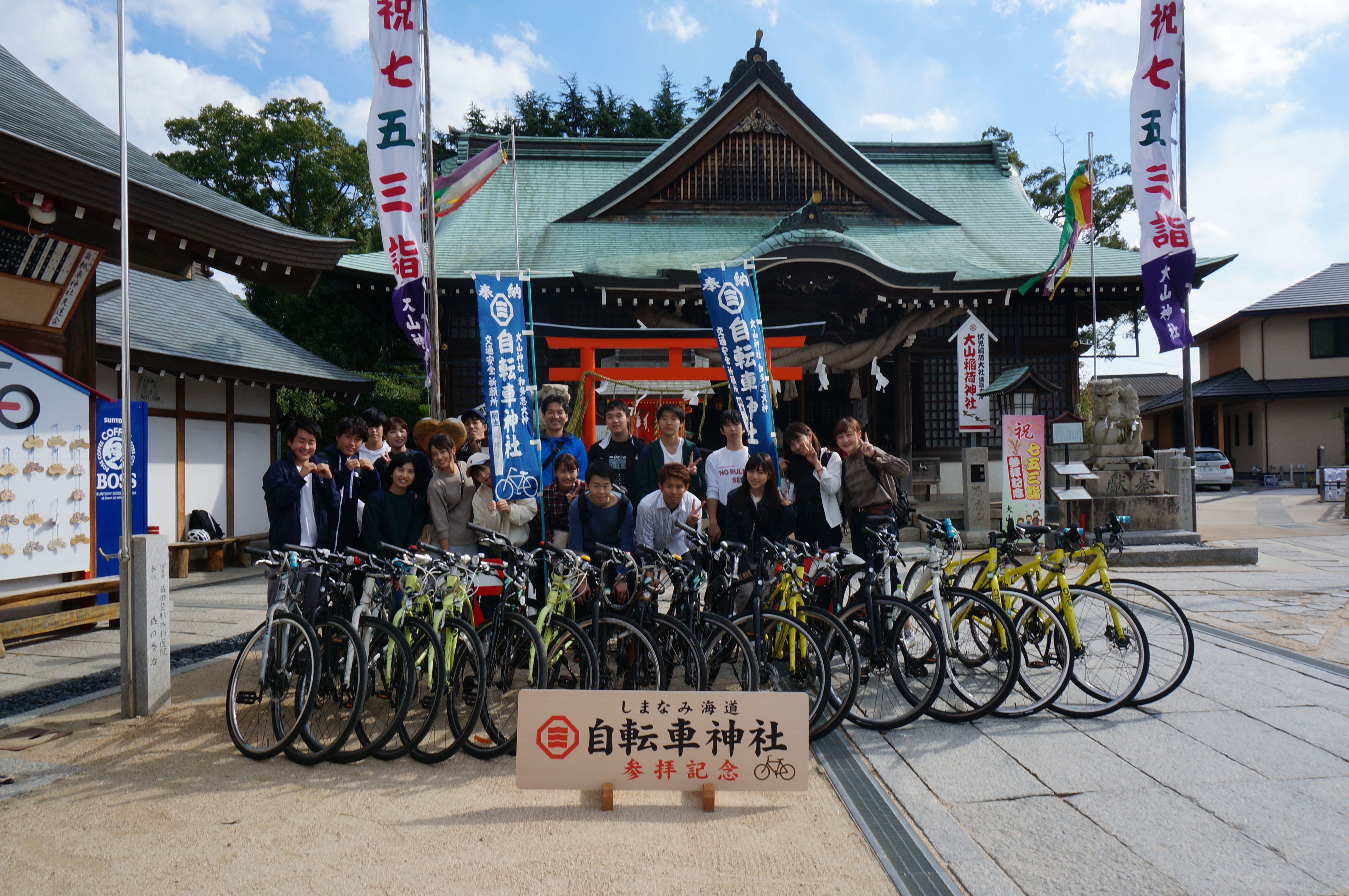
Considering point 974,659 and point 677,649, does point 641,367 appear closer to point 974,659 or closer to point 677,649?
point 974,659

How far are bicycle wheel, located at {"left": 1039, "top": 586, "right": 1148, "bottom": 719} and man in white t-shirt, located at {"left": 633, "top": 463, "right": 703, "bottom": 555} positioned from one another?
237 centimetres

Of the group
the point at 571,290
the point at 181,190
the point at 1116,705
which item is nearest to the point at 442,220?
the point at 571,290

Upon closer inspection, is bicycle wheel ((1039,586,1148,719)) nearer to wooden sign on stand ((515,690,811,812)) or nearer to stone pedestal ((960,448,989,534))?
wooden sign on stand ((515,690,811,812))

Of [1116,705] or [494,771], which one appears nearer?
[494,771]

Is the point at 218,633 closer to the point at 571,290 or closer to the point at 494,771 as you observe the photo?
the point at 494,771

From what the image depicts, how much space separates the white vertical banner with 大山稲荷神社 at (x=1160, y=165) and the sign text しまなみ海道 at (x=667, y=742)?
31.6 ft

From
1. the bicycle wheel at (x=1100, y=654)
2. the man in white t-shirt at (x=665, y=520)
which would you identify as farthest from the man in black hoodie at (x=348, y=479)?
the bicycle wheel at (x=1100, y=654)

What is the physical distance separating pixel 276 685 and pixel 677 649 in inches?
89.2

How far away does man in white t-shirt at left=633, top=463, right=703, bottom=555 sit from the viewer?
17.3 ft

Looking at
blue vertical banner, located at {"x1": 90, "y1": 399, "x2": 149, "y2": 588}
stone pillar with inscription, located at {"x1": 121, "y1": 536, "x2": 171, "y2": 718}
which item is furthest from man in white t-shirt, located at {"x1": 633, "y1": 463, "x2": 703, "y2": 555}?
blue vertical banner, located at {"x1": 90, "y1": 399, "x2": 149, "y2": 588}

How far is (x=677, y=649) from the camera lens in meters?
4.48

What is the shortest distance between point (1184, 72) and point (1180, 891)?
1337cm

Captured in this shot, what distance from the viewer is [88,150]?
6062 mm

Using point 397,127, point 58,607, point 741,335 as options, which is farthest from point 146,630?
point 397,127
